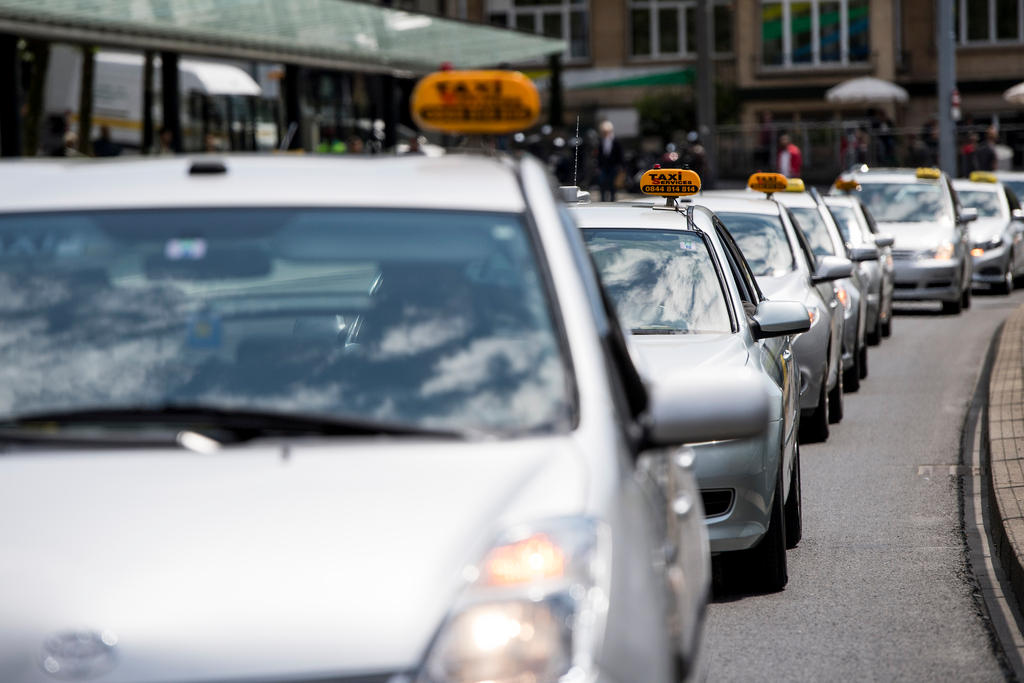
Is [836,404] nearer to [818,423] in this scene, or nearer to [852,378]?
[818,423]

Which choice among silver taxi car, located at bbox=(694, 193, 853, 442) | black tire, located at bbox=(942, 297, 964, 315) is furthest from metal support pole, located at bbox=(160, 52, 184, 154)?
silver taxi car, located at bbox=(694, 193, 853, 442)

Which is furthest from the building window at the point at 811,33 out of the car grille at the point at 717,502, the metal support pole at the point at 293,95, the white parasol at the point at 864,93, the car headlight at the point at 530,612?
the car headlight at the point at 530,612

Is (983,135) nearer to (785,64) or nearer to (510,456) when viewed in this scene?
(785,64)

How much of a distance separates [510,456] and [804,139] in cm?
4303

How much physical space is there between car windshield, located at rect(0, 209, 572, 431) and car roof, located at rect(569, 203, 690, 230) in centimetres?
473

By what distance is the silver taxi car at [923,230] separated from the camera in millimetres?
22641

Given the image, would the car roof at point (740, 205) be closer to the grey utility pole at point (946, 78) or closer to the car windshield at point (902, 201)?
the car windshield at point (902, 201)

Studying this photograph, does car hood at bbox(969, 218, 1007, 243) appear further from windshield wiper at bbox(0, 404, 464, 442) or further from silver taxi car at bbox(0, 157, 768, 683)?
windshield wiper at bbox(0, 404, 464, 442)

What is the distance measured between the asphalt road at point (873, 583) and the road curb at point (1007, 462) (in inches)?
7.6

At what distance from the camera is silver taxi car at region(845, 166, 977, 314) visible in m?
22.6

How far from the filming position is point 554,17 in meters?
67.8

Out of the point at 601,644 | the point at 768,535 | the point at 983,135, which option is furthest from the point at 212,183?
the point at 983,135

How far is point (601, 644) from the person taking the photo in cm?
290

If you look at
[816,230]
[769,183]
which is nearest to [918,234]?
[816,230]
